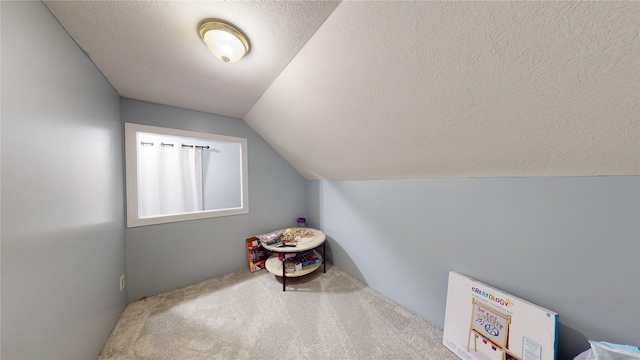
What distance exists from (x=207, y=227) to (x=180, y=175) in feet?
Result: 2.89

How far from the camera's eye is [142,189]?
2199 millimetres

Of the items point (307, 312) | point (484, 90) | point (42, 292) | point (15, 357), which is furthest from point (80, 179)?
point (484, 90)

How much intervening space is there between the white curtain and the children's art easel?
9.94ft

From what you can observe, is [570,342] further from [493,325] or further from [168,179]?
[168,179]

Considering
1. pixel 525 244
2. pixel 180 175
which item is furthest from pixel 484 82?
pixel 180 175

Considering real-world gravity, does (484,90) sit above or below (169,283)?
above

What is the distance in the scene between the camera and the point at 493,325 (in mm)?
1080

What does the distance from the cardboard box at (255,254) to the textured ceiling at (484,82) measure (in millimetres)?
1823

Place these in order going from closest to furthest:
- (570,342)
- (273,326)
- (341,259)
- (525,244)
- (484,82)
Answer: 1. (484,82)
2. (570,342)
3. (525,244)
4. (273,326)
5. (341,259)

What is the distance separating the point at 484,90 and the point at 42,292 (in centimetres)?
207

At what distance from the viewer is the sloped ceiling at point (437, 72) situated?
596 millimetres

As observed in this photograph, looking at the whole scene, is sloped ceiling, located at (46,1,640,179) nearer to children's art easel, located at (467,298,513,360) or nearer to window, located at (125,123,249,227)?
window, located at (125,123,249,227)

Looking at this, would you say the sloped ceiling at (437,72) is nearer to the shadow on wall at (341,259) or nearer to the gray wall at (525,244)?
the gray wall at (525,244)

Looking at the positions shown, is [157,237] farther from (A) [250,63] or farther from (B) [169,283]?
(A) [250,63]
